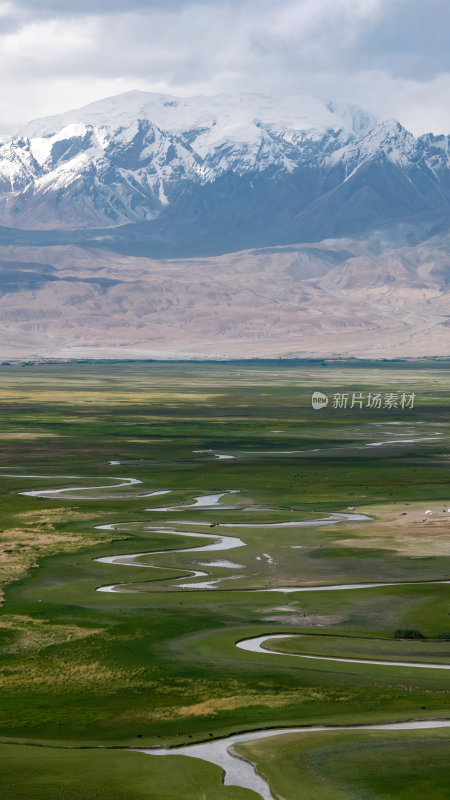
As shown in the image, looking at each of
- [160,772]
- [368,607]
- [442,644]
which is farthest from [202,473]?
[160,772]

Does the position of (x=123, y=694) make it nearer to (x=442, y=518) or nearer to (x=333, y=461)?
(x=442, y=518)

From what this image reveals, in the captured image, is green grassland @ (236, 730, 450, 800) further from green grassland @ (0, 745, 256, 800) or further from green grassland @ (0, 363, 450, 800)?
green grassland @ (0, 745, 256, 800)

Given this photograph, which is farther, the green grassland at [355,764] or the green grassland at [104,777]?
the green grassland at [355,764]

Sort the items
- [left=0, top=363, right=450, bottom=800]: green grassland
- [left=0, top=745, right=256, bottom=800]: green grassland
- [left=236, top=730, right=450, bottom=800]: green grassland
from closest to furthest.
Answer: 1. [left=0, top=745, right=256, bottom=800]: green grassland
2. [left=236, top=730, right=450, bottom=800]: green grassland
3. [left=0, top=363, right=450, bottom=800]: green grassland

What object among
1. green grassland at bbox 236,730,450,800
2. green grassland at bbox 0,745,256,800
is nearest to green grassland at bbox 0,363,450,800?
green grassland at bbox 0,745,256,800

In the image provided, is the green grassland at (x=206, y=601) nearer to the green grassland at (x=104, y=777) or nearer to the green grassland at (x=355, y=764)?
the green grassland at (x=104, y=777)

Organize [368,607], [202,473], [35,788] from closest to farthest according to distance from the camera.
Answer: [35,788] → [368,607] → [202,473]

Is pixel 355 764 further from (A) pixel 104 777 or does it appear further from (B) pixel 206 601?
(B) pixel 206 601

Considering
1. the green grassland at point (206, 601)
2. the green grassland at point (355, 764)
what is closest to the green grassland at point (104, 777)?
the green grassland at point (206, 601)
